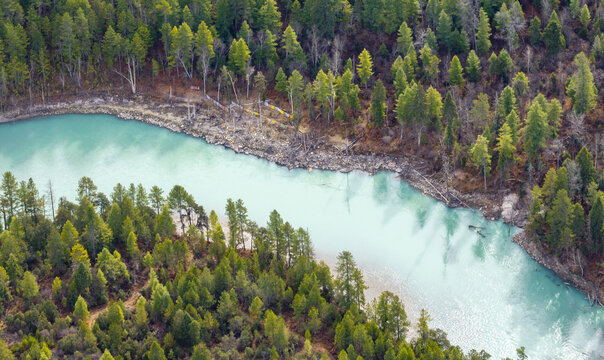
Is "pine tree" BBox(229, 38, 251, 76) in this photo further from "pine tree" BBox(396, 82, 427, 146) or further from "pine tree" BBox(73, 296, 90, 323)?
"pine tree" BBox(73, 296, 90, 323)

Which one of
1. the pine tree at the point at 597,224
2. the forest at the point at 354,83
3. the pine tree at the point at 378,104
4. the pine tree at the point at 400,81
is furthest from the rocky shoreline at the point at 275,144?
the pine tree at the point at 400,81

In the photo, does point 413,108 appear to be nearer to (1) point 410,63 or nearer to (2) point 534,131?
(1) point 410,63

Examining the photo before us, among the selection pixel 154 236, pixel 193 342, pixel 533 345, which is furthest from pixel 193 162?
pixel 533 345

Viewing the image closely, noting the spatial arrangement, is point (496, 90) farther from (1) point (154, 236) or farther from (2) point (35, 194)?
(2) point (35, 194)

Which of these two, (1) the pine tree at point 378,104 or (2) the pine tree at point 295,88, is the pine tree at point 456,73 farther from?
(2) the pine tree at point 295,88

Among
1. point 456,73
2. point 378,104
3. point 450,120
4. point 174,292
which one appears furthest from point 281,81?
point 174,292
